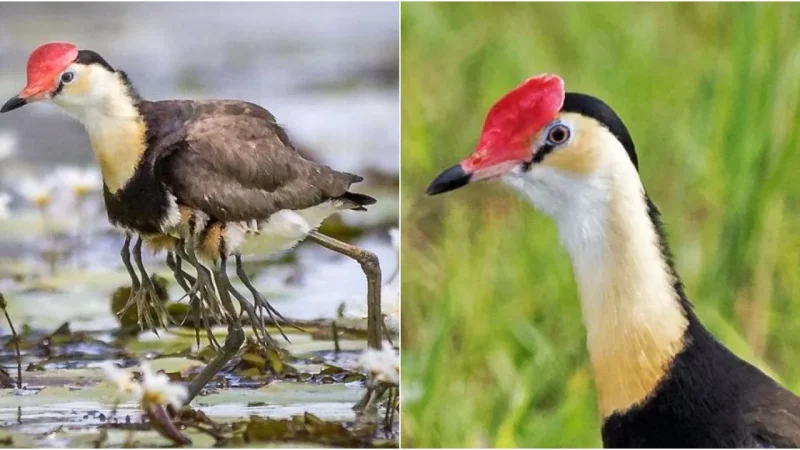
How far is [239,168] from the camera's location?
1.49 metres

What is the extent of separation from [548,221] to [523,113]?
249mm

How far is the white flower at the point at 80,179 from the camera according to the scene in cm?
153

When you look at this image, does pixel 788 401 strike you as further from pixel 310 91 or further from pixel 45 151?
pixel 45 151

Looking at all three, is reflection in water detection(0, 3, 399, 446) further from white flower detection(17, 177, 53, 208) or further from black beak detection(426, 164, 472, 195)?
black beak detection(426, 164, 472, 195)

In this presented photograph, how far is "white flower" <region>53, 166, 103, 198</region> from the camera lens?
5.03ft

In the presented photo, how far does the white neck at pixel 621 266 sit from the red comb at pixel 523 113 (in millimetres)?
45

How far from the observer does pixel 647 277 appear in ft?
4.44

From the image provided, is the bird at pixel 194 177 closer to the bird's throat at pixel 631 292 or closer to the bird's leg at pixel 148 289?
the bird's leg at pixel 148 289

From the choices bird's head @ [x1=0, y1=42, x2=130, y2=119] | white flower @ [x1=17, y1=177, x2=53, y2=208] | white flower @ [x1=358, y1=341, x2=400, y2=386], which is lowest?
white flower @ [x1=358, y1=341, x2=400, y2=386]

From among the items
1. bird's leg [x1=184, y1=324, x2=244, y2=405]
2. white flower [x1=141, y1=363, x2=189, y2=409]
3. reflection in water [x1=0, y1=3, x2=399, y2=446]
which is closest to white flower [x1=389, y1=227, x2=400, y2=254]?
reflection in water [x1=0, y1=3, x2=399, y2=446]

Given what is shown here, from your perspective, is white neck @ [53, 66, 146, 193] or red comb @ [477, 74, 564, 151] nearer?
red comb @ [477, 74, 564, 151]

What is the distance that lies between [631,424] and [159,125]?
0.70 m

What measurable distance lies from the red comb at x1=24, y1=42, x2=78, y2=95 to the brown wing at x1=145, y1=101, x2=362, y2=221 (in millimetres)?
157

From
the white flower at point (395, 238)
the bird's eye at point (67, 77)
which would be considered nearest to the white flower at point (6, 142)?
the bird's eye at point (67, 77)
